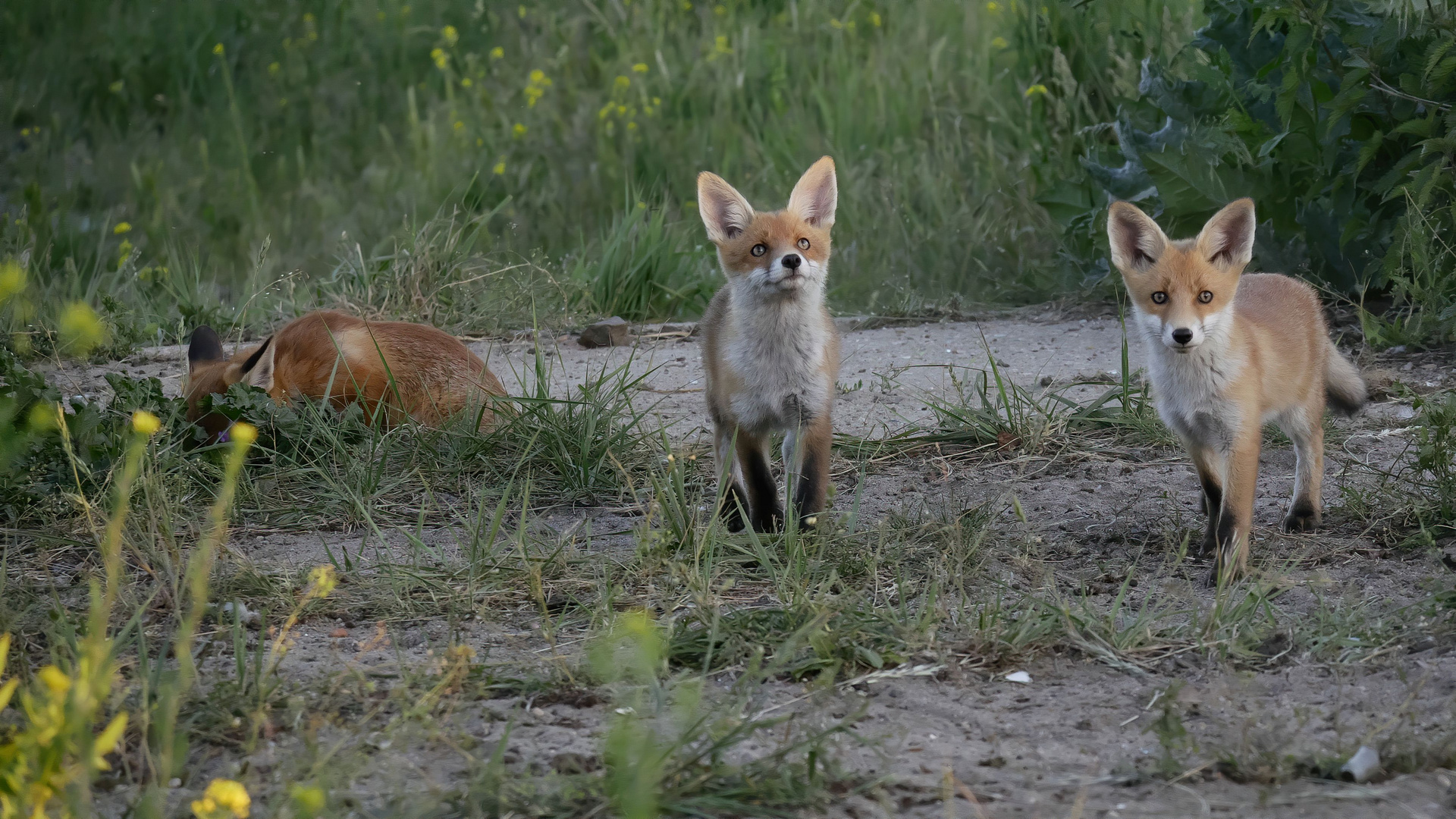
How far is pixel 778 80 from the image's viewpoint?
9.40m

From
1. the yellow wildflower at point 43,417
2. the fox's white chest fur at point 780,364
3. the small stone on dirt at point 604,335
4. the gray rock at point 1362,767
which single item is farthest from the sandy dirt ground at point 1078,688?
the small stone on dirt at point 604,335

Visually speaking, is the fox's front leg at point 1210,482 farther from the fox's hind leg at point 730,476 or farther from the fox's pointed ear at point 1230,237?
the fox's hind leg at point 730,476

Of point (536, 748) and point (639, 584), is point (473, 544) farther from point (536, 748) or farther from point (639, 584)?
point (536, 748)

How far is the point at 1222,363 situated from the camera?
150 inches

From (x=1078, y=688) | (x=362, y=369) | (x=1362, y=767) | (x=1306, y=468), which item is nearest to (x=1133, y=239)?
(x=1306, y=468)

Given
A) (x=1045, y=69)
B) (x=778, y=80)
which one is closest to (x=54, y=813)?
(x=1045, y=69)

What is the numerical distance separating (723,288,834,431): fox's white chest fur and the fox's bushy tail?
166 cm

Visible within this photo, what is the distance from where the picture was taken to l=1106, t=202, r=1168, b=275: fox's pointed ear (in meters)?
3.96

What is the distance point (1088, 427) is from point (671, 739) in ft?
9.53

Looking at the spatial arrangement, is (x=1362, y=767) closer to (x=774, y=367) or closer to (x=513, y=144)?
(x=774, y=367)

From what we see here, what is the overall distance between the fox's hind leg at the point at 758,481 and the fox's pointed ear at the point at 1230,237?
145cm

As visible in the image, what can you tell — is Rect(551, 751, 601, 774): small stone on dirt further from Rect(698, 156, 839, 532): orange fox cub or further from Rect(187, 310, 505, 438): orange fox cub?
Rect(187, 310, 505, 438): orange fox cub

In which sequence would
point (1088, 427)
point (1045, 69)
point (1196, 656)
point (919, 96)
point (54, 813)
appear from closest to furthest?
point (54, 813), point (1196, 656), point (1088, 427), point (1045, 69), point (919, 96)

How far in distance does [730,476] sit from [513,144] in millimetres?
5636
